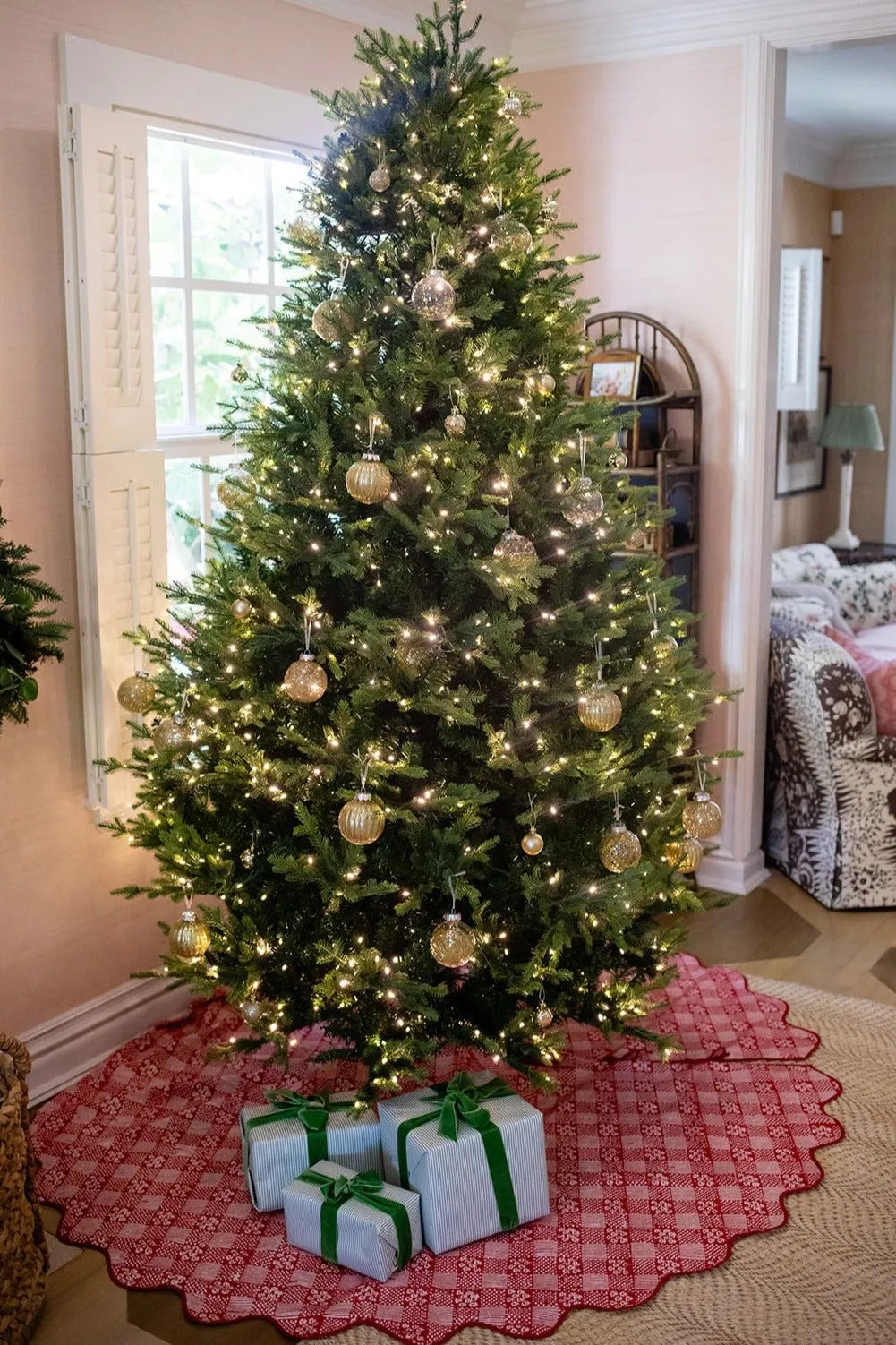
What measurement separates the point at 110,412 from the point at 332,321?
62cm

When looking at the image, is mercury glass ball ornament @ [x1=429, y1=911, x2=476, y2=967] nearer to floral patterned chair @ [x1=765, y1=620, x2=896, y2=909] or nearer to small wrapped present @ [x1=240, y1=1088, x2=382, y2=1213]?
small wrapped present @ [x1=240, y1=1088, x2=382, y2=1213]

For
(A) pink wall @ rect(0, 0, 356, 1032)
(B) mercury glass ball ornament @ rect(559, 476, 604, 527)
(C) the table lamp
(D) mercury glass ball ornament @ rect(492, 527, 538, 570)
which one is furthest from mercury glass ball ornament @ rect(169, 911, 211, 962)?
(C) the table lamp

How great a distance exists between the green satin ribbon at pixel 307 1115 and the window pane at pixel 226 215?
1.91 metres

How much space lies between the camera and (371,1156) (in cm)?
246

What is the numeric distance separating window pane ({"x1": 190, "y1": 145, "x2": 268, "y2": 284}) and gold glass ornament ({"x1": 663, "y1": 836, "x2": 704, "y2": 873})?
5.77ft

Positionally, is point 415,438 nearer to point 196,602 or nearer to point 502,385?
point 502,385

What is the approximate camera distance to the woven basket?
210cm

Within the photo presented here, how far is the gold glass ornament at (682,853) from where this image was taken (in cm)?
268

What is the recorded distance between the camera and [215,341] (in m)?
3.24

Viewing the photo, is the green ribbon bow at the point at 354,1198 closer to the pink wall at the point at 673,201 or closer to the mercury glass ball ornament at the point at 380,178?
the mercury glass ball ornament at the point at 380,178

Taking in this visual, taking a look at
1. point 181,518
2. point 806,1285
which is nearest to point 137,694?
point 181,518

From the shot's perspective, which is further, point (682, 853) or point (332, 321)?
point (682, 853)

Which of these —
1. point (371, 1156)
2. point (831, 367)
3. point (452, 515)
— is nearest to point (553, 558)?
point (452, 515)

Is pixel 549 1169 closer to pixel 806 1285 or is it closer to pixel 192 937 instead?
pixel 806 1285
